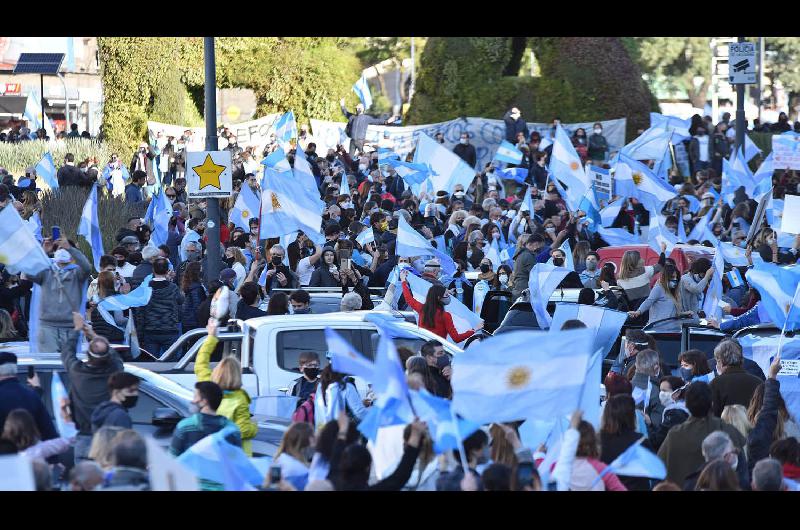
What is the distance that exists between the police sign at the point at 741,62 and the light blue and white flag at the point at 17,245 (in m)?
14.0

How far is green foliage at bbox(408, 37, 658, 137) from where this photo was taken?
33156mm

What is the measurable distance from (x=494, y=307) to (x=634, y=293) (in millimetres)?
1492

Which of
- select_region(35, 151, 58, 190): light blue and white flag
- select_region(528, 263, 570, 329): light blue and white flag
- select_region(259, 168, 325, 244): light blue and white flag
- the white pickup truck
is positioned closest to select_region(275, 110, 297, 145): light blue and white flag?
select_region(35, 151, 58, 190): light blue and white flag

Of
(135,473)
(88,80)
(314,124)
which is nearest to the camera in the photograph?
(135,473)

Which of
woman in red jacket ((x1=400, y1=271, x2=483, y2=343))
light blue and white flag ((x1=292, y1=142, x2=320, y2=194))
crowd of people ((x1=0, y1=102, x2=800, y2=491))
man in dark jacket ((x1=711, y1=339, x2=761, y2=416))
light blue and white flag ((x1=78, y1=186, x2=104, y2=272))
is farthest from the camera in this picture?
light blue and white flag ((x1=292, y1=142, x2=320, y2=194))

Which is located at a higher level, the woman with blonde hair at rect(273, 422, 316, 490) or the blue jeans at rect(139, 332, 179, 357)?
the woman with blonde hair at rect(273, 422, 316, 490)

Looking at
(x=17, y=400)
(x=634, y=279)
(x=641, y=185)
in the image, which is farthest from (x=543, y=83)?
(x=17, y=400)

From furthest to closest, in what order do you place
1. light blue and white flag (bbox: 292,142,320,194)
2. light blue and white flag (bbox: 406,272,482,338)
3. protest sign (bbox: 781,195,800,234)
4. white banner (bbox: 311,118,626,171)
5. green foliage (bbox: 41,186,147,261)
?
white banner (bbox: 311,118,626,171) < green foliage (bbox: 41,186,147,261) < light blue and white flag (bbox: 292,142,320,194) < protest sign (bbox: 781,195,800,234) < light blue and white flag (bbox: 406,272,482,338)

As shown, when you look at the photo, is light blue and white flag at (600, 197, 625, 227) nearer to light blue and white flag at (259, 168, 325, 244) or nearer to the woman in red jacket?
light blue and white flag at (259, 168, 325, 244)

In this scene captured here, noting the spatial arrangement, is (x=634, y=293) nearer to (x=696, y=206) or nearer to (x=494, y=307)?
(x=494, y=307)

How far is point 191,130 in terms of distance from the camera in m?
33.9

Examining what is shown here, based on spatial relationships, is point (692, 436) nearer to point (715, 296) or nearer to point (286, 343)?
point (286, 343)

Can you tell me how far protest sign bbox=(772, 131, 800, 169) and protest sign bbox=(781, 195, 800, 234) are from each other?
23.1ft
